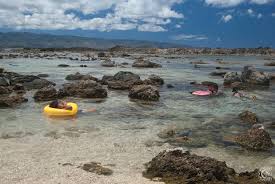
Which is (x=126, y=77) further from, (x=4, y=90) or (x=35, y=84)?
(x=4, y=90)

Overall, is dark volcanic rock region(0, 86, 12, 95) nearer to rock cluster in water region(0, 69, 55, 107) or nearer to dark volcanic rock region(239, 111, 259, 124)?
rock cluster in water region(0, 69, 55, 107)

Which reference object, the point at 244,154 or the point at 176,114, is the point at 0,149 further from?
the point at 176,114

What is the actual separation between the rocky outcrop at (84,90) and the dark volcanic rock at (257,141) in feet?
40.5

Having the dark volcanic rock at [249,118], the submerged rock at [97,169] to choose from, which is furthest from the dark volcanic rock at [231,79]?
the submerged rock at [97,169]

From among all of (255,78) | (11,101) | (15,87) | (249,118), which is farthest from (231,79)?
(11,101)

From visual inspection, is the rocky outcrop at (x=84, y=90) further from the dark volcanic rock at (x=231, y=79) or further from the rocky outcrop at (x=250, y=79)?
the rocky outcrop at (x=250, y=79)

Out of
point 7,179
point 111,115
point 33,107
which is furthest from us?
→ point 33,107

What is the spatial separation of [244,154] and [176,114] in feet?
Answer: 23.1

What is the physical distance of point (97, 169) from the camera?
38.2 ft

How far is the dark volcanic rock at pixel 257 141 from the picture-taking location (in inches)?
571

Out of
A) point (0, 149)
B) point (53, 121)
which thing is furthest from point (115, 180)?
point (53, 121)

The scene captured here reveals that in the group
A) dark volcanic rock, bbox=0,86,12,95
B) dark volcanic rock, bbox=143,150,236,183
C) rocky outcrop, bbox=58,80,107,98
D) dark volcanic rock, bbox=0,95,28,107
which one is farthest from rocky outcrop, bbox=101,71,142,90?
dark volcanic rock, bbox=143,150,236,183

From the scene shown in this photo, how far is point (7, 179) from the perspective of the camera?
35.3ft

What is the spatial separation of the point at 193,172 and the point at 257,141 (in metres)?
4.67
